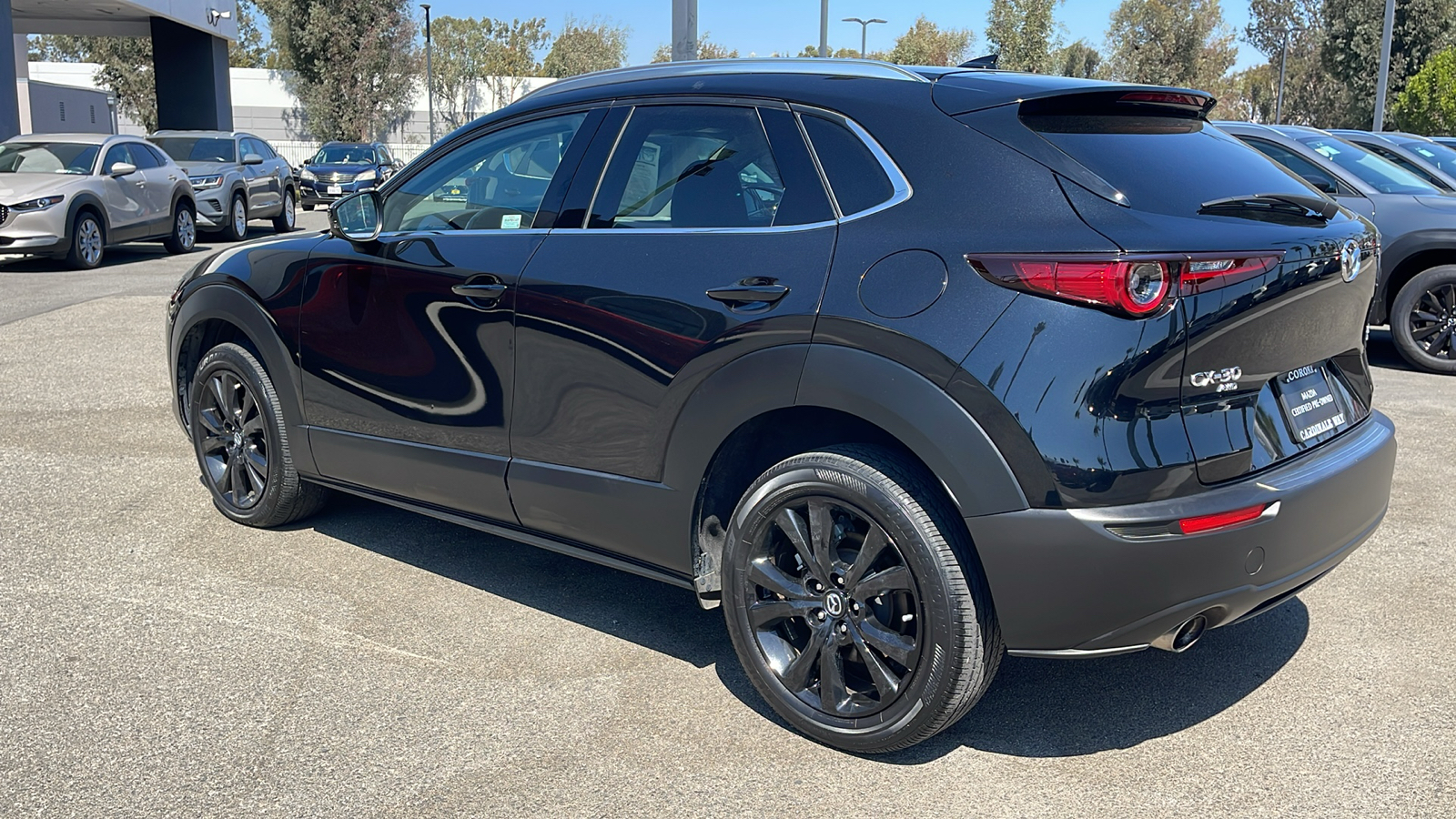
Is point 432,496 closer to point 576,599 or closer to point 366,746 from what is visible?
point 576,599

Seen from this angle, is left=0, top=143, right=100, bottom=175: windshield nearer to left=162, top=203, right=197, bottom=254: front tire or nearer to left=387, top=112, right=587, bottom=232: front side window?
left=162, top=203, right=197, bottom=254: front tire

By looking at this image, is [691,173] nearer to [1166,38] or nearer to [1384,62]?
[1384,62]

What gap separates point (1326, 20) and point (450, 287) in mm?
52049

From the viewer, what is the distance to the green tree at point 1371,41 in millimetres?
43281

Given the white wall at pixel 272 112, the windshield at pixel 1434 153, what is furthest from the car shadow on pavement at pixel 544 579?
the white wall at pixel 272 112

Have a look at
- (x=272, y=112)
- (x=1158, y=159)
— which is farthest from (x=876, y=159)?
(x=272, y=112)

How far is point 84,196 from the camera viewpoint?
1507 centimetres

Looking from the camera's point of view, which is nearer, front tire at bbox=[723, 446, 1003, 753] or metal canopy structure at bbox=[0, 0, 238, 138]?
front tire at bbox=[723, 446, 1003, 753]

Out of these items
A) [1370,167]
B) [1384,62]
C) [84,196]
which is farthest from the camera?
[1384,62]

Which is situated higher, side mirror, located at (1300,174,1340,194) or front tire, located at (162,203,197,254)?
side mirror, located at (1300,174,1340,194)

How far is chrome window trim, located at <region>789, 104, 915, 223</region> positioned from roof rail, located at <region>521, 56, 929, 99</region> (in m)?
0.17

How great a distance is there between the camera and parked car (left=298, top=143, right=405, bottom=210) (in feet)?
95.8

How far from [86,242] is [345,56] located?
38731 millimetres

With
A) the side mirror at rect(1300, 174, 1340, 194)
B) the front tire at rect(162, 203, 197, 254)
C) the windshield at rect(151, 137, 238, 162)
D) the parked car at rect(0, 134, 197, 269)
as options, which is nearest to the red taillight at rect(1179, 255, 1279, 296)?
the side mirror at rect(1300, 174, 1340, 194)
